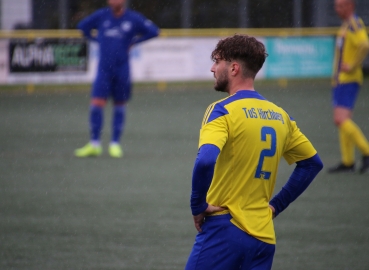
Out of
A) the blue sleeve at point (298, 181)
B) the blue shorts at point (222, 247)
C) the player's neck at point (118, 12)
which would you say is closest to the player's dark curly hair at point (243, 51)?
the blue sleeve at point (298, 181)

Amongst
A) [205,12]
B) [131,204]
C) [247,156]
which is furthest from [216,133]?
[205,12]

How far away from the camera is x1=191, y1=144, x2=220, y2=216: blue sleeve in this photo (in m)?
2.94

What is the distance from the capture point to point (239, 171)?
10.3 ft

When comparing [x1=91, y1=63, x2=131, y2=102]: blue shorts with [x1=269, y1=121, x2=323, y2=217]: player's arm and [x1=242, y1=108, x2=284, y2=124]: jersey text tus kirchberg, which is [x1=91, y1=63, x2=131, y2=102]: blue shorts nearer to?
[x1=269, y1=121, x2=323, y2=217]: player's arm

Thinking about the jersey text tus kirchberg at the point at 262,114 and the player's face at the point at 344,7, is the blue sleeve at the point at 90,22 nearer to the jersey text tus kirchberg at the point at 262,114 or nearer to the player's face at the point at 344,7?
the player's face at the point at 344,7

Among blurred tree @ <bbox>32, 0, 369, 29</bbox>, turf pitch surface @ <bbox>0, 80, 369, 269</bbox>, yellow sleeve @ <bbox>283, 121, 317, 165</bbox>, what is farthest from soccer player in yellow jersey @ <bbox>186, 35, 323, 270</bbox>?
blurred tree @ <bbox>32, 0, 369, 29</bbox>

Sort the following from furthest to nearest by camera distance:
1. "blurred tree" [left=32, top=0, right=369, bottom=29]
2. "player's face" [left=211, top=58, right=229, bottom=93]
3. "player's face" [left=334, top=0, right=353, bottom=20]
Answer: "blurred tree" [left=32, top=0, right=369, bottom=29], "player's face" [left=334, top=0, right=353, bottom=20], "player's face" [left=211, top=58, right=229, bottom=93]

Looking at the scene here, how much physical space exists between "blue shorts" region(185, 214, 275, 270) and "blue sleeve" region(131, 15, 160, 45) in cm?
758

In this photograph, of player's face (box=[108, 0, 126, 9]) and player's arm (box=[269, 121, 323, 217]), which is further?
player's face (box=[108, 0, 126, 9])

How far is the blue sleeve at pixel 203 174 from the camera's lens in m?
2.94

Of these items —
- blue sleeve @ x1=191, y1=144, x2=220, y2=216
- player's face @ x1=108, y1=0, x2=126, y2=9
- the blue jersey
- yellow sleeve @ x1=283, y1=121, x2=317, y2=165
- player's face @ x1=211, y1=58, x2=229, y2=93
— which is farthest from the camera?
the blue jersey

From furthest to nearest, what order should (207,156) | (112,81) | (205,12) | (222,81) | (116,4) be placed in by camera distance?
(205,12) < (112,81) < (116,4) < (222,81) < (207,156)

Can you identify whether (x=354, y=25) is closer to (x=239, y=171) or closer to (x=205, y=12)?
(x=239, y=171)

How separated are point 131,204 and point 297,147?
4.04m
